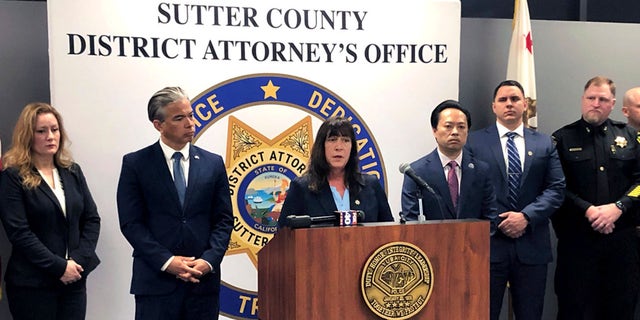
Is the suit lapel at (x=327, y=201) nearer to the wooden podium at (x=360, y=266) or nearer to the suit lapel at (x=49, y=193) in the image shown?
the wooden podium at (x=360, y=266)

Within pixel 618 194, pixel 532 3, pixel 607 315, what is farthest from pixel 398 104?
pixel 532 3

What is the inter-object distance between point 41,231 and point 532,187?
2.57 metres

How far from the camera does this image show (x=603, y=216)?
11.7ft

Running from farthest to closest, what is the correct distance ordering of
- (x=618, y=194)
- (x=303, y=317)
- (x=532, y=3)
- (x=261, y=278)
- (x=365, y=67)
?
(x=532, y=3)
(x=365, y=67)
(x=618, y=194)
(x=261, y=278)
(x=303, y=317)

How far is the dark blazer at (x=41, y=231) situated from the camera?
9.82 feet

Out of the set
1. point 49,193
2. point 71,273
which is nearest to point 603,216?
point 71,273

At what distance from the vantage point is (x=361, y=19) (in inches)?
155

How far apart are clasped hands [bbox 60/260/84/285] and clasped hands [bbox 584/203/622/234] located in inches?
110

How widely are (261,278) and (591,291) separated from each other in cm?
222

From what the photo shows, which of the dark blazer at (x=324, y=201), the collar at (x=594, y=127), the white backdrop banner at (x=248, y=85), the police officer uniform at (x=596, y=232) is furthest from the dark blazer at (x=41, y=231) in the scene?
the collar at (x=594, y=127)

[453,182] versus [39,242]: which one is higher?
[453,182]

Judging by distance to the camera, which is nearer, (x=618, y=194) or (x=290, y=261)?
(x=290, y=261)

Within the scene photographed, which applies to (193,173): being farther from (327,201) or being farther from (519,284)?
(519,284)

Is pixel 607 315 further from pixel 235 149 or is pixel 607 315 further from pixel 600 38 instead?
pixel 235 149
